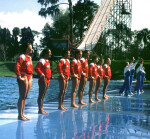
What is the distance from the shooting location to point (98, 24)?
36.3 metres

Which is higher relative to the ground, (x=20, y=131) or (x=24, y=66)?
(x=24, y=66)

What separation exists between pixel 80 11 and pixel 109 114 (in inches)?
1623

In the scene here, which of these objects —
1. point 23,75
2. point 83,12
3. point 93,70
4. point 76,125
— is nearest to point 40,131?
point 76,125

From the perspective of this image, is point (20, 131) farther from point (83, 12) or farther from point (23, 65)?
point (83, 12)

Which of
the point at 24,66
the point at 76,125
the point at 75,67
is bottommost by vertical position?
the point at 76,125

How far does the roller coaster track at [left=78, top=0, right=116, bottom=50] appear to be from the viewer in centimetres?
3259

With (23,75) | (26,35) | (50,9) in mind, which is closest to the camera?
(23,75)

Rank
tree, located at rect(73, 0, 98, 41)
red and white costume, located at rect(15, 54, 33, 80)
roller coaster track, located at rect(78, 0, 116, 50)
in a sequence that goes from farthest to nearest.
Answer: tree, located at rect(73, 0, 98, 41), roller coaster track, located at rect(78, 0, 116, 50), red and white costume, located at rect(15, 54, 33, 80)

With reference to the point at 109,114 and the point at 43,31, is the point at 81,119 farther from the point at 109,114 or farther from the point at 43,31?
the point at 43,31

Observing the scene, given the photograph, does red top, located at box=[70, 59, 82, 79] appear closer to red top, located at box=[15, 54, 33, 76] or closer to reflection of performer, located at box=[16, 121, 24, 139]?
red top, located at box=[15, 54, 33, 76]

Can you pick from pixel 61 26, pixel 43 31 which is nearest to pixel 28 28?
pixel 43 31

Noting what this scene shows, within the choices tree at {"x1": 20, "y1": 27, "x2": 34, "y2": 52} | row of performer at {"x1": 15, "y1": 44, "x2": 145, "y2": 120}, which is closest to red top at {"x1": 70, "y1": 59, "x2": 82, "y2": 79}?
row of performer at {"x1": 15, "y1": 44, "x2": 145, "y2": 120}

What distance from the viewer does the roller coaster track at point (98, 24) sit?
3259 cm

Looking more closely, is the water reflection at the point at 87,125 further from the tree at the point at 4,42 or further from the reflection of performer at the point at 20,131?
the tree at the point at 4,42
